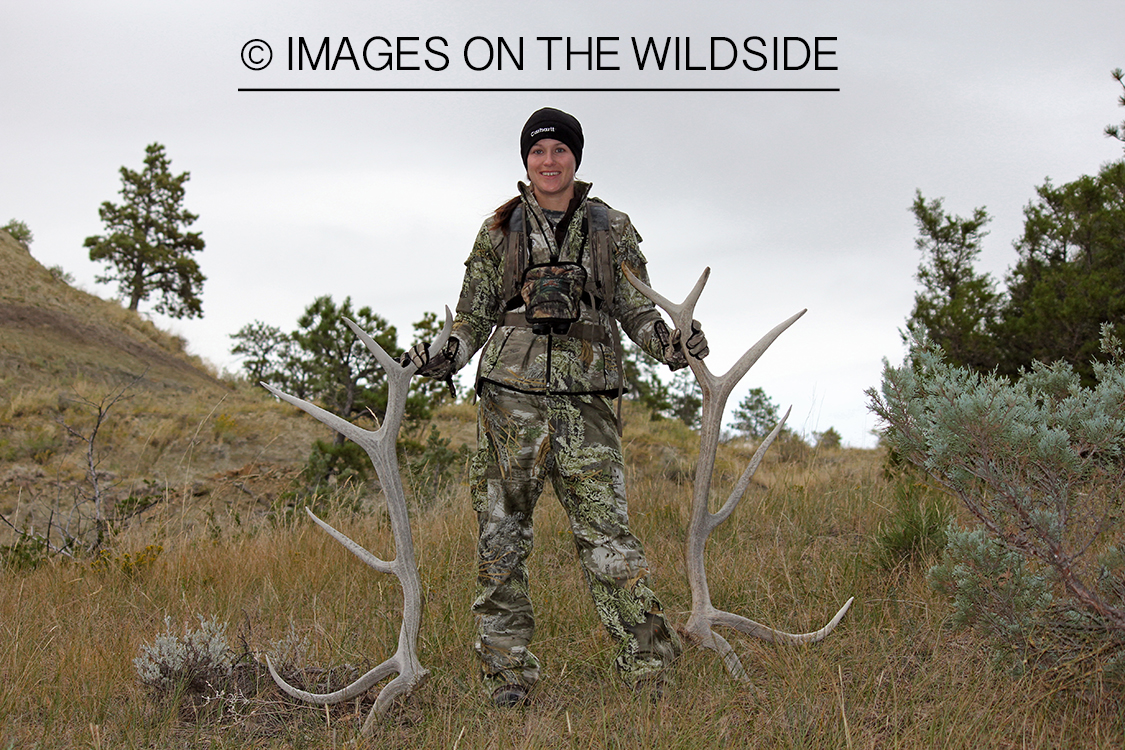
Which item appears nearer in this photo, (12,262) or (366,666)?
(366,666)

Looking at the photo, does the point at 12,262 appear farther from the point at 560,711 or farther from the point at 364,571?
the point at 560,711

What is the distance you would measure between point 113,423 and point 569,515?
44.6 feet

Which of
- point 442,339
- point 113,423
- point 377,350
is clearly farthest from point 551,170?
point 113,423

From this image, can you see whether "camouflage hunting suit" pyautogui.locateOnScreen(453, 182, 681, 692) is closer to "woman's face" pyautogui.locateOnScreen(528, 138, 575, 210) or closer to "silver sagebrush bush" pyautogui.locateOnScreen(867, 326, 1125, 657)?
"woman's face" pyautogui.locateOnScreen(528, 138, 575, 210)

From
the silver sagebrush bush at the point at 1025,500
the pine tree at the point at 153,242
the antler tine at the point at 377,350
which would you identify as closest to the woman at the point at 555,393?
the antler tine at the point at 377,350

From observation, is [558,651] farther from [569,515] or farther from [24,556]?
[24,556]

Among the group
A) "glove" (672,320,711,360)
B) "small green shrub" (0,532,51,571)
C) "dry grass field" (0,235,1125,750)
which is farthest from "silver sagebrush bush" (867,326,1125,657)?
"small green shrub" (0,532,51,571)

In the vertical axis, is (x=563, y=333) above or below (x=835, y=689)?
above

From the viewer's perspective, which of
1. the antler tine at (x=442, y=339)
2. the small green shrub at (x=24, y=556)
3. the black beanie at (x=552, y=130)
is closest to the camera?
the antler tine at (x=442, y=339)

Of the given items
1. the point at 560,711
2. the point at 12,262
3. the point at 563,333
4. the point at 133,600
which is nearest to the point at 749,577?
the point at 560,711

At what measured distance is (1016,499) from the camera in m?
3.28

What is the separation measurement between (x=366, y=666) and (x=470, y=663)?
1.74 feet

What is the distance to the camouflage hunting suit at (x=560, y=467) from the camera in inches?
133

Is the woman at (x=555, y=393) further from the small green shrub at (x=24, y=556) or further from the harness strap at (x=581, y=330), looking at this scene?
the small green shrub at (x=24, y=556)
